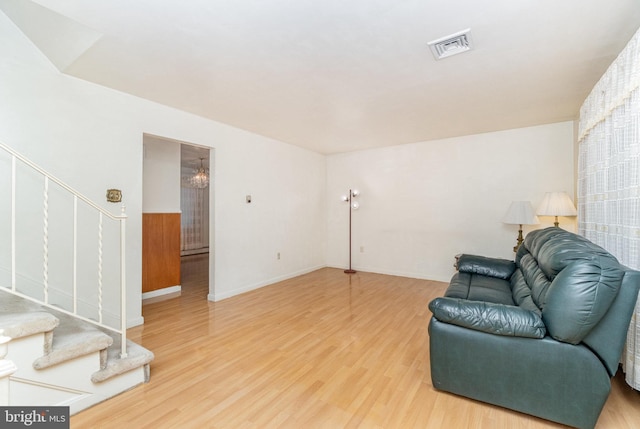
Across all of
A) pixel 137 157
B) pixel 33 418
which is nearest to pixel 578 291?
pixel 33 418

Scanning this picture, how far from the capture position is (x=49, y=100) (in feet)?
8.20

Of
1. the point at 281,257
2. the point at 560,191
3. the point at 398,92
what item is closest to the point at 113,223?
the point at 281,257

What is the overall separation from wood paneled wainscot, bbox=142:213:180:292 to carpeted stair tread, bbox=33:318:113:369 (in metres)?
2.18

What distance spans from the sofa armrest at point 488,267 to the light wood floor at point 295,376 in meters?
0.77

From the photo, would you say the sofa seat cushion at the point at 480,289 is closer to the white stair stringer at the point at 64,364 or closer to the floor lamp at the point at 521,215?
the floor lamp at the point at 521,215

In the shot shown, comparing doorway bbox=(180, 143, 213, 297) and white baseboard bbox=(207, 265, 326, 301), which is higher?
doorway bbox=(180, 143, 213, 297)

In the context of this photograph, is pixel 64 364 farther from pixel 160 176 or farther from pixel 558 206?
pixel 558 206

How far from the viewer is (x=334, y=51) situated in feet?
7.02

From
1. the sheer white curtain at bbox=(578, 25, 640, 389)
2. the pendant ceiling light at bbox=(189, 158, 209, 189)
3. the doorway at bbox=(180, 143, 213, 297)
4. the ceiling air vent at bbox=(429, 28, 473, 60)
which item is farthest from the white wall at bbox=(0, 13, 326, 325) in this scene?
the sheer white curtain at bbox=(578, 25, 640, 389)

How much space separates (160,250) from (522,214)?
529 centimetres

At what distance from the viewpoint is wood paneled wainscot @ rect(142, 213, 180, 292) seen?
4.13m

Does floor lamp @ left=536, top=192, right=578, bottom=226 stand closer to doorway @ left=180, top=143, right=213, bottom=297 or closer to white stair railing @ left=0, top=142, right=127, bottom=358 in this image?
white stair railing @ left=0, top=142, right=127, bottom=358

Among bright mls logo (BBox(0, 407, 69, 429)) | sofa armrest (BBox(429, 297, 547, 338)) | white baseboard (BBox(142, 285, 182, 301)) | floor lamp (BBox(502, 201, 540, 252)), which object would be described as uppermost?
floor lamp (BBox(502, 201, 540, 252))

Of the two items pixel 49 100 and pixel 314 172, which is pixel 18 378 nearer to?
pixel 49 100
